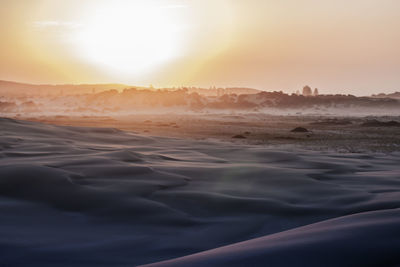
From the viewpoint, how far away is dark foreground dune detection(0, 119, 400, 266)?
1325mm

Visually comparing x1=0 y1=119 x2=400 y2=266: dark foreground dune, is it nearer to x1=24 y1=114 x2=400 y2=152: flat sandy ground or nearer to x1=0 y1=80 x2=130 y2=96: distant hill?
x1=24 y1=114 x2=400 y2=152: flat sandy ground

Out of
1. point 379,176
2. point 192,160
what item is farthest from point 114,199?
point 379,176

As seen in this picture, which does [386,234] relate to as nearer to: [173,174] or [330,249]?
[330,249]

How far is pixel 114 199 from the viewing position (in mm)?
2562

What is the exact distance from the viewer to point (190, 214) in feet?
7.85

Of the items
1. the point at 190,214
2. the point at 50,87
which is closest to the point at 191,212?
the point at 190,214

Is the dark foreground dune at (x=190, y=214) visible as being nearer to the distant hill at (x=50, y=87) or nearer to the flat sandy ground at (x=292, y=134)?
the flat sandy ground at (x=292, y=134)

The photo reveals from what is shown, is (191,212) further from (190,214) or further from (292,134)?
(292,134)

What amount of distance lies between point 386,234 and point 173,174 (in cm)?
225

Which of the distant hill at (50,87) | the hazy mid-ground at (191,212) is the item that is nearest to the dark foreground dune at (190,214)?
the hazy mid-ground at (191,212)

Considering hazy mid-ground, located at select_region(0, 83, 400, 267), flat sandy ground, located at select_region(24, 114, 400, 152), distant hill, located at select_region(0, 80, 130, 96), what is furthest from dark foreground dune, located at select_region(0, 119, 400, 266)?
distant hill, located at select_region(0, 80, 130, 96)

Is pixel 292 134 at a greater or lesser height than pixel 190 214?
lesser

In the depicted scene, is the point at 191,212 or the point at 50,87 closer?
the point at 191,212

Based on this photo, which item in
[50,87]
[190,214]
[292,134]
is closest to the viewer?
[190,214]
